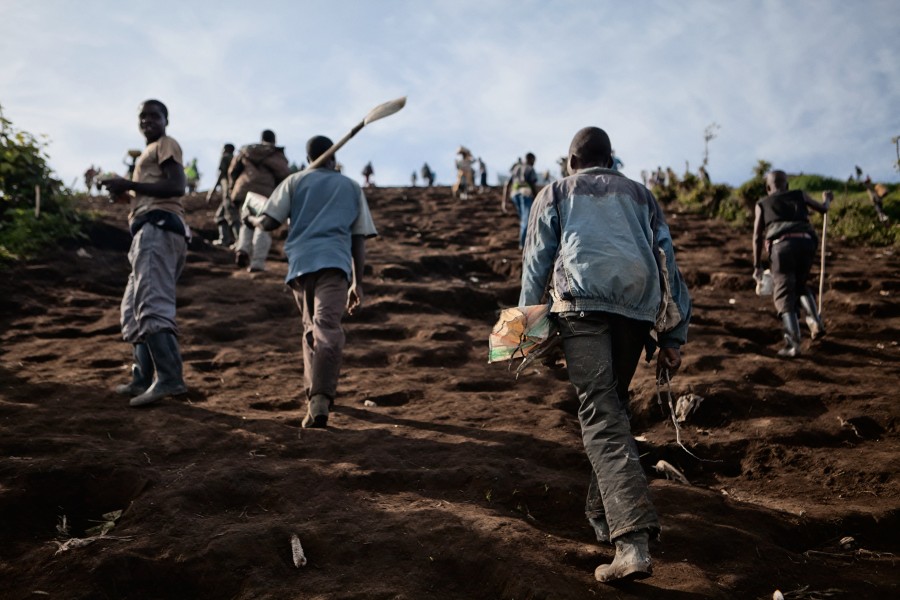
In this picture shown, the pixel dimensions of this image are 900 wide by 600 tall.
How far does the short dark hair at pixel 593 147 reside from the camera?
115 inches

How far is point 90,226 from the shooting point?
34.2ft

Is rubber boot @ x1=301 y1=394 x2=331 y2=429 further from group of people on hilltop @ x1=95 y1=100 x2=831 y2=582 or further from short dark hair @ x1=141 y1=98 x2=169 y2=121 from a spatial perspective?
short dark hair @ x1=141 y1=98 x2=169 y2=121

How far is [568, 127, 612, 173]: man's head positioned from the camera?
2.94m

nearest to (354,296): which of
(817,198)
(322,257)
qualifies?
(322,257)

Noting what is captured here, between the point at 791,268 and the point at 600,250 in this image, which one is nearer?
the point at 600,250

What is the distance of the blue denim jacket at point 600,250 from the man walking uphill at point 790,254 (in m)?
4.08

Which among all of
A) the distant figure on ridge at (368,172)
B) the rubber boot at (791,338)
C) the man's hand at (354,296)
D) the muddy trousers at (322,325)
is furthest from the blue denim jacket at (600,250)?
the distant figure on ridge at (368,172)

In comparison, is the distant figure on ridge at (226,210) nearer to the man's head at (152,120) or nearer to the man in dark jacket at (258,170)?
the man in dark jacket at (258,170)

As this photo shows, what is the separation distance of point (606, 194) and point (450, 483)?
1.55 m

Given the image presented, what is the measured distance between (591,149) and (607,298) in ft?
2.37

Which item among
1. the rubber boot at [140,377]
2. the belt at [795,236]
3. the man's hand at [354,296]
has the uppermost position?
the belt at [795,236]

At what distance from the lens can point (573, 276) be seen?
2643 mm

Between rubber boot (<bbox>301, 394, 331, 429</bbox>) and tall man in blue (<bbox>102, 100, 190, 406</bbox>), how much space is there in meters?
0.99

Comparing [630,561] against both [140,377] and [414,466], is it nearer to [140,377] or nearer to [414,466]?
[414,466]
